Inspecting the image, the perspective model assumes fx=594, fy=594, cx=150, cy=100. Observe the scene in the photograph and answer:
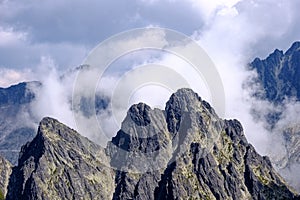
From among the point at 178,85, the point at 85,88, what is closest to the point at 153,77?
the point at 178,85

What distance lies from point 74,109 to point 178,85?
1222 inches

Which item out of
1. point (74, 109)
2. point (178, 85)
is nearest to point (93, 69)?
point (74, 109)

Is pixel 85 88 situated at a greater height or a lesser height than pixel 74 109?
greater

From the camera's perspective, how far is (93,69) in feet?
511

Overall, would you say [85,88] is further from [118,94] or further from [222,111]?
[222,111]

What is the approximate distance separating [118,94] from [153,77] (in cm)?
1753

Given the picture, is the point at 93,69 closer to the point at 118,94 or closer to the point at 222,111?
the point at 118,94

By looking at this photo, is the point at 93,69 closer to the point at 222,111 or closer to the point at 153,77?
the point at 153,77

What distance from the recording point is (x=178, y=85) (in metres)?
169

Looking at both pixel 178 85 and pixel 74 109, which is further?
pixel 178 85

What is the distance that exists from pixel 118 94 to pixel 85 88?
9823mm

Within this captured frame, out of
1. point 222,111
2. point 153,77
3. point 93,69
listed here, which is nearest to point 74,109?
point 93,69

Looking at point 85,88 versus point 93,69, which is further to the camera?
point 85,88

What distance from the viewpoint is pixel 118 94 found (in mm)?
172750
